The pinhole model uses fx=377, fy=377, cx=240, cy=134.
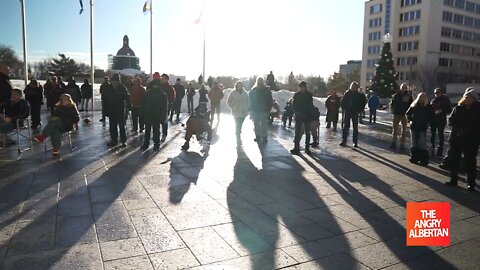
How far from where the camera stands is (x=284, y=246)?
397cm

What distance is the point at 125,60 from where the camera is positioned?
100875 mm

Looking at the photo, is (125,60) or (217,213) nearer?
(217,213)

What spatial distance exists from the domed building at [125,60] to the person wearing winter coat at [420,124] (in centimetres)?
9492

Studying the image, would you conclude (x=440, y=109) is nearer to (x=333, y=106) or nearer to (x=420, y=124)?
(x=420, y=124)

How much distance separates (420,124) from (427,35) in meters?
74.3

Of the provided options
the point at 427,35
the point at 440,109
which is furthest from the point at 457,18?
the point at 440,109

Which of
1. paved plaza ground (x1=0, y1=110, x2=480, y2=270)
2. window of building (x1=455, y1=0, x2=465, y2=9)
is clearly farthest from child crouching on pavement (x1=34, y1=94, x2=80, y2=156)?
→ window of building (x1=455, y1=0, x2=465, y2=9)

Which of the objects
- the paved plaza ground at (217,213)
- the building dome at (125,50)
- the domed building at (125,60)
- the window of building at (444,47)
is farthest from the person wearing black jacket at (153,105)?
the building dome at (125,50)

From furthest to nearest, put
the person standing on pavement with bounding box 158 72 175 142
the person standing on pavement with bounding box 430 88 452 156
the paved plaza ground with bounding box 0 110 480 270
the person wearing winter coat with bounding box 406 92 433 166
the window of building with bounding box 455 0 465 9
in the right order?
1. the window of building with bounding box 455 0 465 9
2. the person standing on pavement with bounding box 158 72 175 142
3. the person standing on pavement with bounding box 430 88 452 156
4. the person wearing winter coat with bounding box 406 92 433 166
5. the paved plaza ground with bounding box 0 110 480 270

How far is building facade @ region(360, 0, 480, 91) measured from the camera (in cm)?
7344

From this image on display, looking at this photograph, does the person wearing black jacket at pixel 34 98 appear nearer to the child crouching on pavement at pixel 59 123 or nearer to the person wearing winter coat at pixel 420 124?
the child crouching on pavement at pixel 59 123

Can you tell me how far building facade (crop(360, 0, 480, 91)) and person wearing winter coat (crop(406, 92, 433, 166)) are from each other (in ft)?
215

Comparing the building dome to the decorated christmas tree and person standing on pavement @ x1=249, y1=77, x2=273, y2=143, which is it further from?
person standing on pavement @ x1=249, y1=77, x2=273, y2=143

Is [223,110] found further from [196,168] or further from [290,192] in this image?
[290,192]
